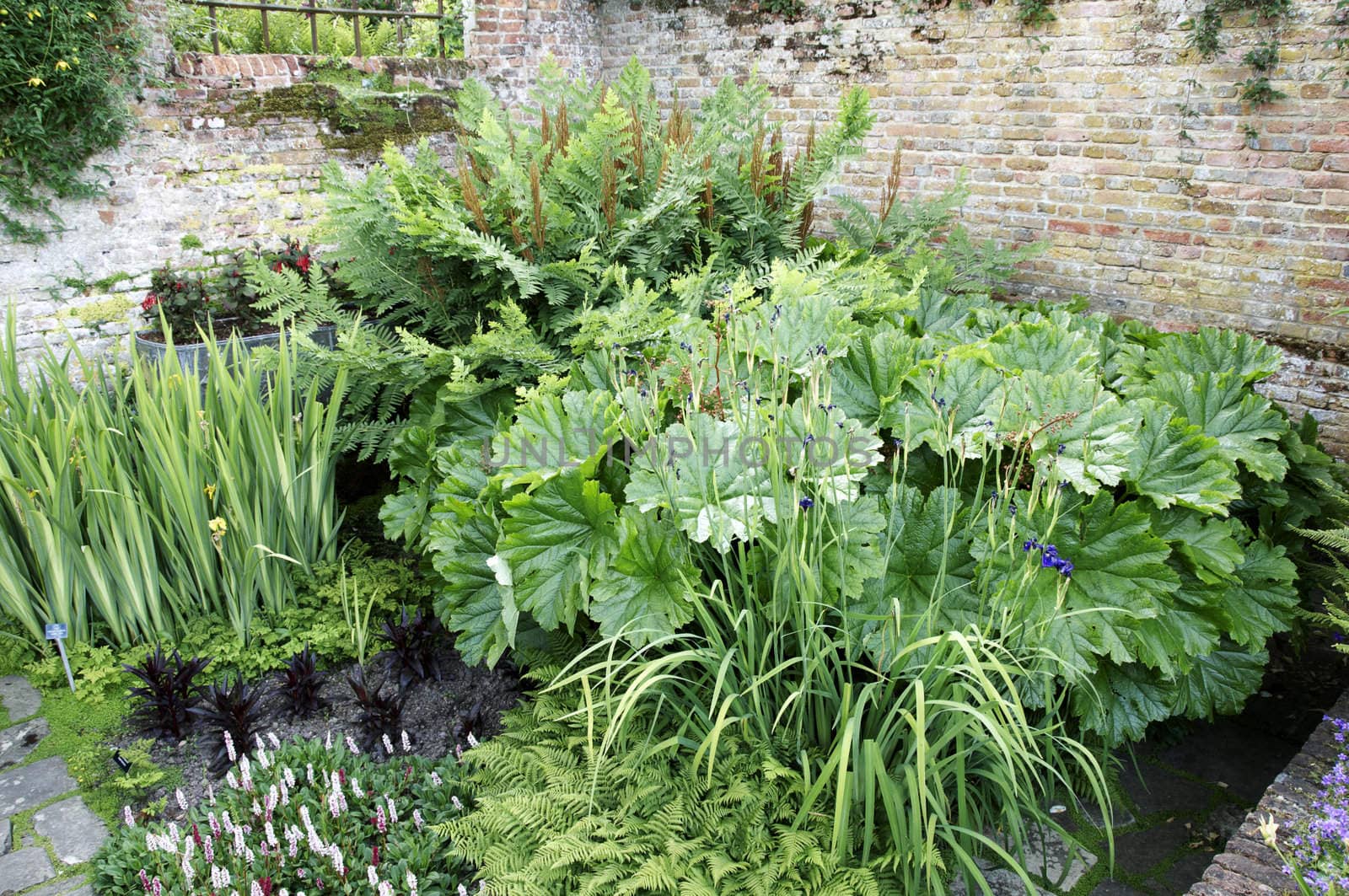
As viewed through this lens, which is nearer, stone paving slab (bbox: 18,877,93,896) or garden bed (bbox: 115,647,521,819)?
stone paving slab (bbox: 18,877,93,896)

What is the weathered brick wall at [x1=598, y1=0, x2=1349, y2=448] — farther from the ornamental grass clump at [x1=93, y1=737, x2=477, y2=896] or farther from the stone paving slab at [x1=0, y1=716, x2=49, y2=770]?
the stone paving slab at [x1=0, y1=716, x2=49, y2=770]

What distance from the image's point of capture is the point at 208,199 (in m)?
4.84

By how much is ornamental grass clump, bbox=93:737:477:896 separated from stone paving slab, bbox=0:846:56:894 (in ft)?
0.47

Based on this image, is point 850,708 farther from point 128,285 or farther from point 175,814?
point 128,285

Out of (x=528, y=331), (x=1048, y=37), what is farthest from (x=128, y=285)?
(x=1048, y=37)

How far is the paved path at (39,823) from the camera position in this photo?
1986 millimetres

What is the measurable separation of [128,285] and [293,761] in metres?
3.57

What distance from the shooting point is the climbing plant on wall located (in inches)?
156

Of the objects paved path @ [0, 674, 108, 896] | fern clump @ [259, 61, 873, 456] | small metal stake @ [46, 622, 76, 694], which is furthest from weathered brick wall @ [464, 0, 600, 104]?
paved path @ [0, 674, 108, 896]

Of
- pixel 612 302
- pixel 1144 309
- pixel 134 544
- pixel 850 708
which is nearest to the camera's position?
pixel 850 708

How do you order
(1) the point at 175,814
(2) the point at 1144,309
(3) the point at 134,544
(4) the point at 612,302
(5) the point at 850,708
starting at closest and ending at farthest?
(5) the point at 850,708, (1) the point at 175,814, (3) the point at 134,544, (4) the point at 612,302, (2) the point at 1144,309

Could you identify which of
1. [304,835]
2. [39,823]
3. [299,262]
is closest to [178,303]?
[299,262]

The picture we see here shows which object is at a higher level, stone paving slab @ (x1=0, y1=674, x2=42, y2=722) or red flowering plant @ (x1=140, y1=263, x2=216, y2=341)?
red flowering plant @ (x1=140, y1=263, x2=216, y2=341)

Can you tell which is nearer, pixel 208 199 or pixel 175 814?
pixel 175 814
